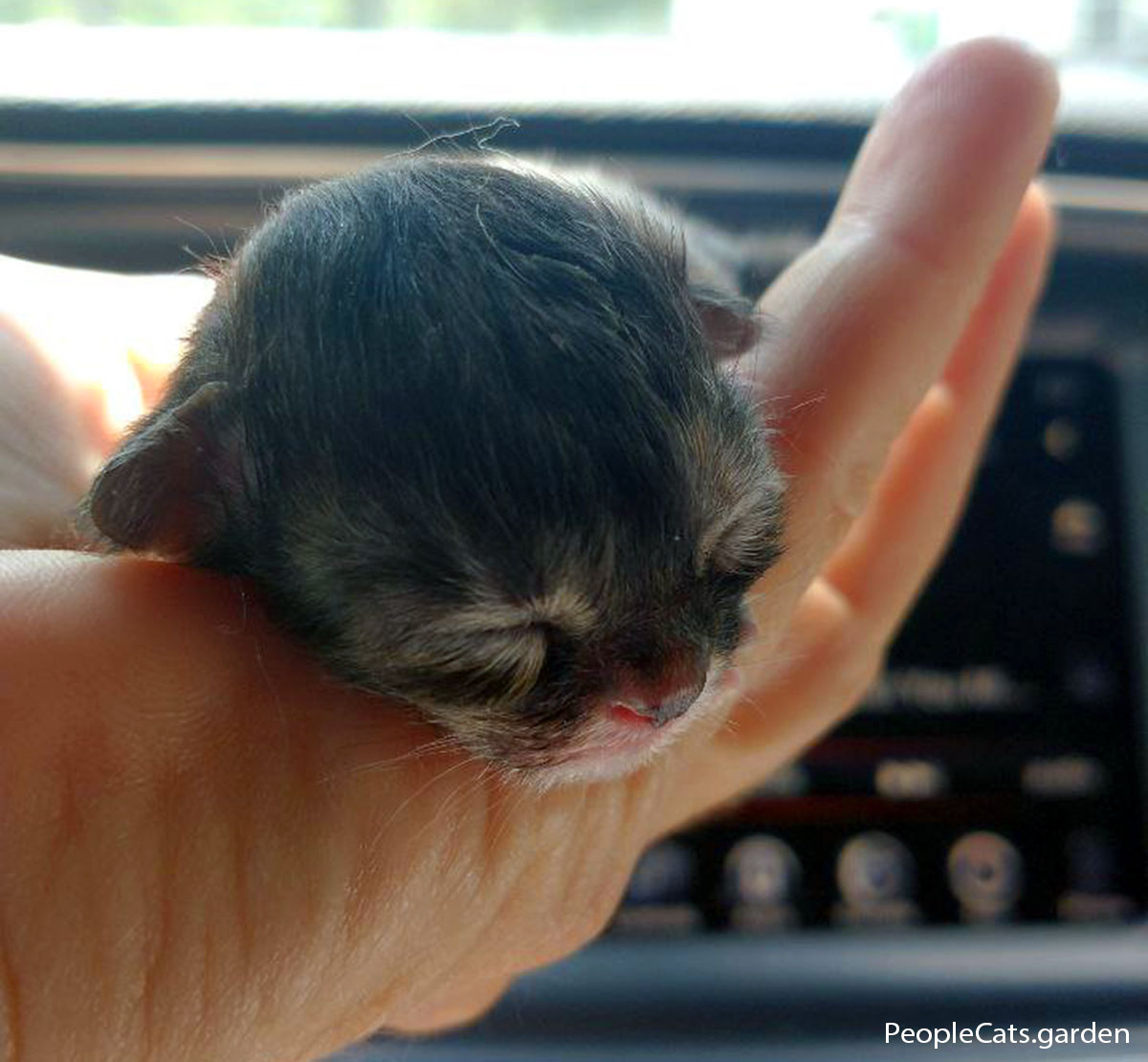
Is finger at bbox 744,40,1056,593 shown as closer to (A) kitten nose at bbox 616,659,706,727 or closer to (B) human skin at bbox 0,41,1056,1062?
(B) human skin at bbox 0,41,1056,1062

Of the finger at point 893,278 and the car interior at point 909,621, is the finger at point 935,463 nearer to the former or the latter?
the finger at point 893,278

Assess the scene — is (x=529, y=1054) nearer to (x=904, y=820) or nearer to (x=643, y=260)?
(x=904, y=820)

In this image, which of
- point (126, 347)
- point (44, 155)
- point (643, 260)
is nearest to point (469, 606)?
point (643, 260)

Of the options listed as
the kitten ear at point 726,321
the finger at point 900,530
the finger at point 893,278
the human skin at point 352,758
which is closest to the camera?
the human skin at point 352,758

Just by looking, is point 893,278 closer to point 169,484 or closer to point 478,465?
point 478,465

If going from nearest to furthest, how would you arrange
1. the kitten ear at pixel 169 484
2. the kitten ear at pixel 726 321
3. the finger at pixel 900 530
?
the kitten ear at pixel 169 484 < the kitten ear at pixel 726 321 < the finger at pixel 900 530

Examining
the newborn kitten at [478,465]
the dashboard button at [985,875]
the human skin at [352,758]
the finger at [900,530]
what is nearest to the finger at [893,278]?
the human skin at [352,758]

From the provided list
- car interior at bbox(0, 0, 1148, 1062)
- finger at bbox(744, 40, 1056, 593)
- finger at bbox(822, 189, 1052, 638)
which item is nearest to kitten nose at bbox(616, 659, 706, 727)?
finger at bbox(744, 40, 1056, 593)
